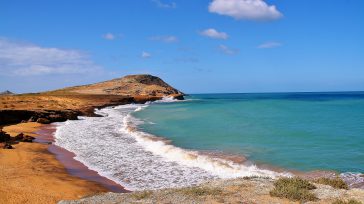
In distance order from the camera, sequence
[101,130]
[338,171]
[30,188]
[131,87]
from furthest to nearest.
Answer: [131,87] → [101,130] → [338,171] → [30,188]

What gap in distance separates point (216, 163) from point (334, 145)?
9644mm

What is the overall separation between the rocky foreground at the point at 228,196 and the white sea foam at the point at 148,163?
4.16m

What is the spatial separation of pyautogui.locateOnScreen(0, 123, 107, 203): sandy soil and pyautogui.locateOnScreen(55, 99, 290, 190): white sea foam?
6.16ft

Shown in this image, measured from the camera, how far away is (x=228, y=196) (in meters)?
12.5

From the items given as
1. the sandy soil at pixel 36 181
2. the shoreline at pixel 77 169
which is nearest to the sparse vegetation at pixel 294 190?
the shoreline at pixel 77 169

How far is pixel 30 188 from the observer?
1550 cm

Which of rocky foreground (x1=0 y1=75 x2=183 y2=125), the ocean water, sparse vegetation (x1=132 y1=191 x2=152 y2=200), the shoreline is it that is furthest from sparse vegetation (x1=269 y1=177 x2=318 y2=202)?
rocky foreground (x1=0 y1=75 x2=183 y2=125)

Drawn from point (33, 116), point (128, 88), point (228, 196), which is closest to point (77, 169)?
point (228, 196)

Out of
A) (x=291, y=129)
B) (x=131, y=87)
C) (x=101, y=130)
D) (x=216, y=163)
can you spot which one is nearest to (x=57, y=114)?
(x=101, y=130)

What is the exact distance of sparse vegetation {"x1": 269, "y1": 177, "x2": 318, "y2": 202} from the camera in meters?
12.1

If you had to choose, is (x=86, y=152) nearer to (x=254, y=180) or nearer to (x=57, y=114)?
(x=254, y=180)

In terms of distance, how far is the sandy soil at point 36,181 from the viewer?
14.5 meters

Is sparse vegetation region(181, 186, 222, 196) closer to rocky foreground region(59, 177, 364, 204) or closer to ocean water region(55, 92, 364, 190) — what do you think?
rocky foreground region(59, 177, 364, 204)

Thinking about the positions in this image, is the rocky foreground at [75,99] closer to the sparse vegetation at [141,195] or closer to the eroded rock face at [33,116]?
the eroded rock face at [33,116]
